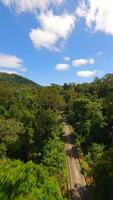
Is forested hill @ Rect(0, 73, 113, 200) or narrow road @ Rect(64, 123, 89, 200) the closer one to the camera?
forested hill @ Rect(0, 73, 113, 200)

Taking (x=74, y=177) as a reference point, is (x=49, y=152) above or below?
above

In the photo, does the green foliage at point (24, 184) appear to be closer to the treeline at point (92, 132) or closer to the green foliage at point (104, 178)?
the green foliage at point (104, 178)

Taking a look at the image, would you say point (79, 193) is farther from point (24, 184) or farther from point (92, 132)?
point (92, 132)

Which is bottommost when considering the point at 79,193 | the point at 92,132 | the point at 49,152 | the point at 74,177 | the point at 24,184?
the point at 79,193

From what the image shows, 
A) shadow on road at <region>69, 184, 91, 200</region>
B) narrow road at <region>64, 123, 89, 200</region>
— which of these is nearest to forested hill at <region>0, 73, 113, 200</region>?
narrow road at <region>64, 123, 89, 200</region>

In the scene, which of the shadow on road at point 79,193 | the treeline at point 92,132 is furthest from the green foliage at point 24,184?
the shadow on road at point 79,193

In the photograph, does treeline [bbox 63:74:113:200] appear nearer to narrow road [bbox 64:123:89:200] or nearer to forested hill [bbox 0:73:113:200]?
forested hill [bbox 0:73:113:200]

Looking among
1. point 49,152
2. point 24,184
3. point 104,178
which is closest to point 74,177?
point 49,152

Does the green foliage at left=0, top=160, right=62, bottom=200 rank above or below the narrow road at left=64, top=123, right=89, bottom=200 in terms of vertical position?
above

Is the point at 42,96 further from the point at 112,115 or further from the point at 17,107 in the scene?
the point at 112,115
